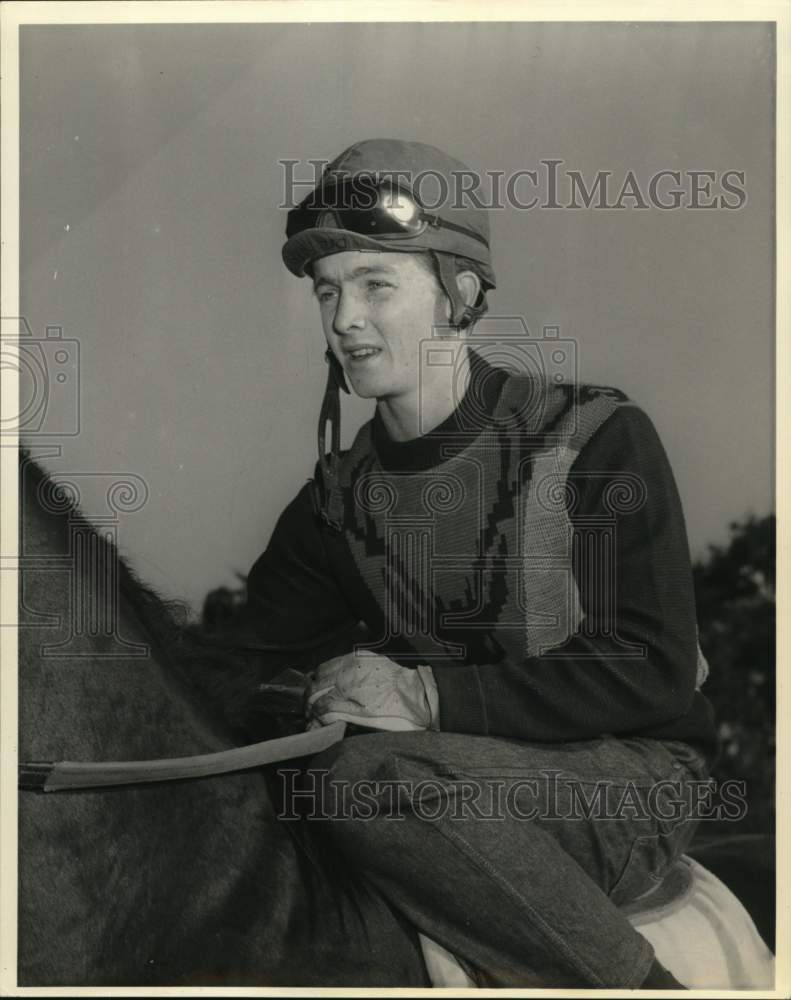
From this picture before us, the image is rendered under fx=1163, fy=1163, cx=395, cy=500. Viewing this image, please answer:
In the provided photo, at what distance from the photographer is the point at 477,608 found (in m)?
2.64

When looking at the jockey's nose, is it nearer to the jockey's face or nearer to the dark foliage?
the jockey's face

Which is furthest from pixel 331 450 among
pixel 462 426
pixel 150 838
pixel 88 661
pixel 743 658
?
pixel 743 658

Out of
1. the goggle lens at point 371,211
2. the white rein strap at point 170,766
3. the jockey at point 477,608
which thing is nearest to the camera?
the white rein strap at point 170,766

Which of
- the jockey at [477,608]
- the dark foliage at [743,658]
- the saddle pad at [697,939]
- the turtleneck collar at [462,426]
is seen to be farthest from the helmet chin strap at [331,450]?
the saddle pad at [697,939]

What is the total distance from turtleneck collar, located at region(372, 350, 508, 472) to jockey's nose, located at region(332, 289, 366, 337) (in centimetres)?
27

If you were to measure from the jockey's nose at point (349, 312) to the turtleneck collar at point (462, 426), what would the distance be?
0.27m

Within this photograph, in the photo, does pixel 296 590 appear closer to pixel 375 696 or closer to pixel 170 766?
pixel 375 696

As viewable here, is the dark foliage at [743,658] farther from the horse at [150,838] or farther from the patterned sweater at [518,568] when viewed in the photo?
the horse at [150,838]

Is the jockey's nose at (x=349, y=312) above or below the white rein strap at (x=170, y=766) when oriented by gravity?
above

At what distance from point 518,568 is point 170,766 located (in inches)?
34.2

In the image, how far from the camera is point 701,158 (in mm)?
2725

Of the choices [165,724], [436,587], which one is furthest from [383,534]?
[165,724]

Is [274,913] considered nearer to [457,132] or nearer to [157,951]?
[157,951]

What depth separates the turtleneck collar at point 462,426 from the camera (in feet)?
8.77
